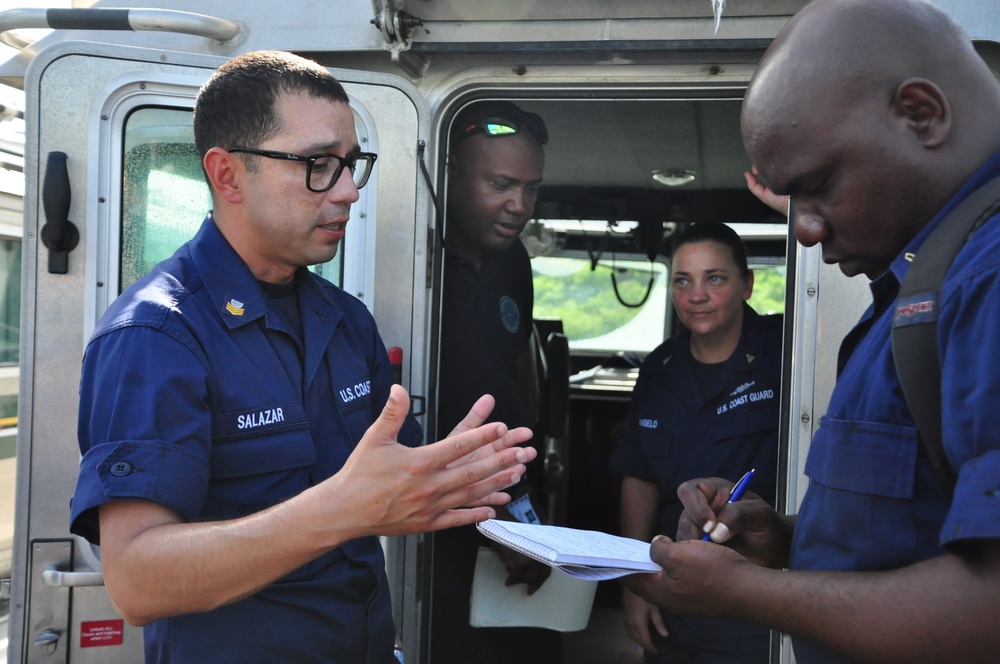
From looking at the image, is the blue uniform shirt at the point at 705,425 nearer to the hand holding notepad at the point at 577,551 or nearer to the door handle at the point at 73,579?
the hand holding notepad at the point at 577,551

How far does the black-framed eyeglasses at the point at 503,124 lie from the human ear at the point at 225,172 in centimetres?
131

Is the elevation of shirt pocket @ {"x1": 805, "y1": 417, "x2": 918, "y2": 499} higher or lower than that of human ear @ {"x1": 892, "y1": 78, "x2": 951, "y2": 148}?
lower

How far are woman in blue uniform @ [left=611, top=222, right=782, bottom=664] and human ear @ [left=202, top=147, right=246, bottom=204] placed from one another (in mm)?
1671

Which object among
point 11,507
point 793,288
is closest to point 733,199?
point 793,288

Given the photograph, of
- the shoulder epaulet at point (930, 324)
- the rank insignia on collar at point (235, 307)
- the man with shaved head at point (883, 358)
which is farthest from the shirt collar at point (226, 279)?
the shoulder epaulet at point (930, 324)

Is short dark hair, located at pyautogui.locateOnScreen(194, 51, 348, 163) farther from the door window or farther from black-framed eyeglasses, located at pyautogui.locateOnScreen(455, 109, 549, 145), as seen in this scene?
black-framed eyeglasses, located at pyautogui.locateOnScreen(455, 109, 549, 145)

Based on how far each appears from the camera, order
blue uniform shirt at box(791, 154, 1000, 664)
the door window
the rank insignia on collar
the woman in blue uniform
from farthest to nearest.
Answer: the woman in blue uniform < the door window < the rank insignia on collar < blue uniform shirt at box(791, 154, 1000, 664)

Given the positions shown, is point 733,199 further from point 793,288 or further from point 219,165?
point 219,165

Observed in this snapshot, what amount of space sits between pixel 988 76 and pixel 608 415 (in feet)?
13.2

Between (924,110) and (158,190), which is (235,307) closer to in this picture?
(158,190)

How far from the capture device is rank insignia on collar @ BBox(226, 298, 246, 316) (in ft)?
5.48

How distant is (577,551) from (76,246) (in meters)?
1.57

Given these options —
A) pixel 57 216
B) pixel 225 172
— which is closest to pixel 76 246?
pixel 57 216

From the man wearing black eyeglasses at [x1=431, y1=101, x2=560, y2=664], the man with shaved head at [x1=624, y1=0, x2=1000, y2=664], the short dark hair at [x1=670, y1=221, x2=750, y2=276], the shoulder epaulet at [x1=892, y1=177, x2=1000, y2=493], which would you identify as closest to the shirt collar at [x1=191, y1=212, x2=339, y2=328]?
the man with shaved head at [x1=624, y1=0, x2=1000, y2=664]
